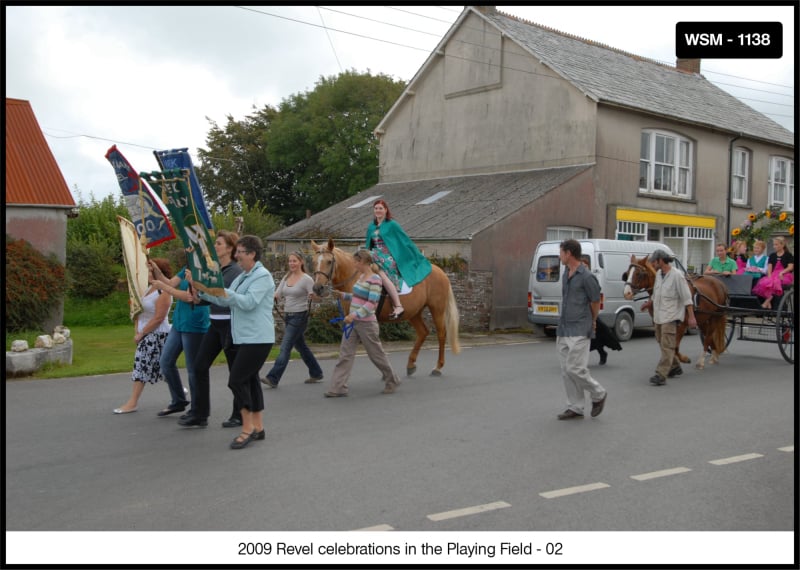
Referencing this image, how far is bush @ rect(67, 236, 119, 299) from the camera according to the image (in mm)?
27922

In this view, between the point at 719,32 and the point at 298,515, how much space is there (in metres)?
4.44

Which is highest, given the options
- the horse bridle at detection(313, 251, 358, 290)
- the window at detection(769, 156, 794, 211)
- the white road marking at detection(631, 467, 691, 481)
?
the window at detection(769, 156, 794, 211)

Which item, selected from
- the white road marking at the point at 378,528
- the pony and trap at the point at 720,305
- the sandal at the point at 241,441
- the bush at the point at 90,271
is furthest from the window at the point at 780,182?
the white road marking at the point at 378,528

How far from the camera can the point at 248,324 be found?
277 inches

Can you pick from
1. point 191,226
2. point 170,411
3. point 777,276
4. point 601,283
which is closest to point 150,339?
point 170,411

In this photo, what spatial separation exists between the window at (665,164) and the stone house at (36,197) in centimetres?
1822

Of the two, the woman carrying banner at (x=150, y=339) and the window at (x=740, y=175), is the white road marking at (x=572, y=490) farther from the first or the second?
the window at (x=740, y=175)

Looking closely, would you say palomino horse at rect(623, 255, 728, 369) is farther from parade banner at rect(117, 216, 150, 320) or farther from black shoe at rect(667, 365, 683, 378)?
parade banner at rect(117, 216, 150, 320)

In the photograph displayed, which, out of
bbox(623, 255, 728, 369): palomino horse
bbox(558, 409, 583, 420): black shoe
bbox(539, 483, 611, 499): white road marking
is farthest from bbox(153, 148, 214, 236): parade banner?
bbox(623, 255, 728, 369): palomino horse

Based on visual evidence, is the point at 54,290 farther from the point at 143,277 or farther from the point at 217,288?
the point at 217,288

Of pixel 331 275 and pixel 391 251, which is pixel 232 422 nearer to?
pixel 331 275

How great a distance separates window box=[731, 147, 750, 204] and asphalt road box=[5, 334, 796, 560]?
2063 cm

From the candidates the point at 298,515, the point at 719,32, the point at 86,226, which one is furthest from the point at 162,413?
the point at 86,226

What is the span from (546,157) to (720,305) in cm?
1304
